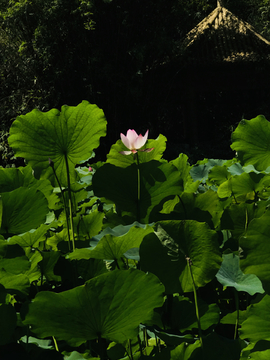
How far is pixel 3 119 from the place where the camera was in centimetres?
861

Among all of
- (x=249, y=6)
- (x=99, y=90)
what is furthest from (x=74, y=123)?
(x=249, y=6)

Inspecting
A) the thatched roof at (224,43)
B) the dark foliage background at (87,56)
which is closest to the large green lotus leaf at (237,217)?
the dark foliage background at (87,56)

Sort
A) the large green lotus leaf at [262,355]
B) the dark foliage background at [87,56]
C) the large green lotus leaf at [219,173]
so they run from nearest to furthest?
the large green lotus leaf at [262,355] → the large green lotus leaf at [219,173] → the dark foliage background at [87,56]

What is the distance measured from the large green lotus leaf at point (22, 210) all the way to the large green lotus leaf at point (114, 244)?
13 cm

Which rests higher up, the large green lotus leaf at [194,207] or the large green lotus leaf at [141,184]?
the large green lotus leaf at [141,184]

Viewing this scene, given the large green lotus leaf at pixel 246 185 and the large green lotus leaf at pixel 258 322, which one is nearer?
the large green lotus leaf at pixel 258 322

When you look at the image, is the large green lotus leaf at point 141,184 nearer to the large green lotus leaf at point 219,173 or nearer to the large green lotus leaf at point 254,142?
the large green lotus leaf at point 254,142

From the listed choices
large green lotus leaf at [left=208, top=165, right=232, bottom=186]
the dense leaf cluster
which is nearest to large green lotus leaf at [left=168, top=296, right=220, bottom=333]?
the dense leaf cluster

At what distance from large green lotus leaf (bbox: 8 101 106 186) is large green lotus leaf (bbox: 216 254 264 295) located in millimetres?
246

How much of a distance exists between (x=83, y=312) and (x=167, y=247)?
105 millimetres

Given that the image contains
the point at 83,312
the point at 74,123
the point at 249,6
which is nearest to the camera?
the point at 83,312

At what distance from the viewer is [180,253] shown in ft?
1.28

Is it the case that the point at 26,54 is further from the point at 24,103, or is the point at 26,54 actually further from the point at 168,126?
the point at 168,126

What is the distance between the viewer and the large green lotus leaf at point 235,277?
16.8 inches
